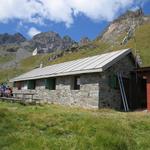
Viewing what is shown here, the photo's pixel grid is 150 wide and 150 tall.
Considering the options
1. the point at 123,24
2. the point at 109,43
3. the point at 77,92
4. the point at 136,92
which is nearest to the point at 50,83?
the point at 77,92

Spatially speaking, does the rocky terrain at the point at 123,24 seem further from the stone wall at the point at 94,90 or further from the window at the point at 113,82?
the window at the point at 113,82

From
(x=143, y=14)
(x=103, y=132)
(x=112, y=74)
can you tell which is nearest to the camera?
(x=103, y=132)

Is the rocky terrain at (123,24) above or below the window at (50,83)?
above

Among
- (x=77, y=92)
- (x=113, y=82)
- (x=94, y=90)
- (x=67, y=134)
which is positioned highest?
(x=113, y=82)

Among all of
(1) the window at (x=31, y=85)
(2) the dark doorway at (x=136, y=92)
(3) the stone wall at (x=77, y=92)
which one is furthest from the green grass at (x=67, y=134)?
(1) the window at (x=31, y=85)

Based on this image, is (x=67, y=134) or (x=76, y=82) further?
(x=76, y=82)

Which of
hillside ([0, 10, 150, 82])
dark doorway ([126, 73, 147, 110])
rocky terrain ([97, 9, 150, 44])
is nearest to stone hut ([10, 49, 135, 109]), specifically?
dark doorway ([126, 73, 147, 110])

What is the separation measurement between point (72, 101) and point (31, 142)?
1149cm

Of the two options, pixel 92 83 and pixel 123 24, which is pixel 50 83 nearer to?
pixel 92 83

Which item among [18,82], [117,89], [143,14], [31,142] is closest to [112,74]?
[117,89]

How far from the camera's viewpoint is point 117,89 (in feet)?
57.9

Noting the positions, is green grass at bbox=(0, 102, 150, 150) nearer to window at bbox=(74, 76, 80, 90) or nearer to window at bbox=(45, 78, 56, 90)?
window at bbox=(74, 76, 80, 90)

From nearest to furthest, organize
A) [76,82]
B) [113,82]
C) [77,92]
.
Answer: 1. [113,82]
2. [77,92]
3. [76,82]

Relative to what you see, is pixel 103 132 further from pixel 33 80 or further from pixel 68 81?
pixel 33 80
